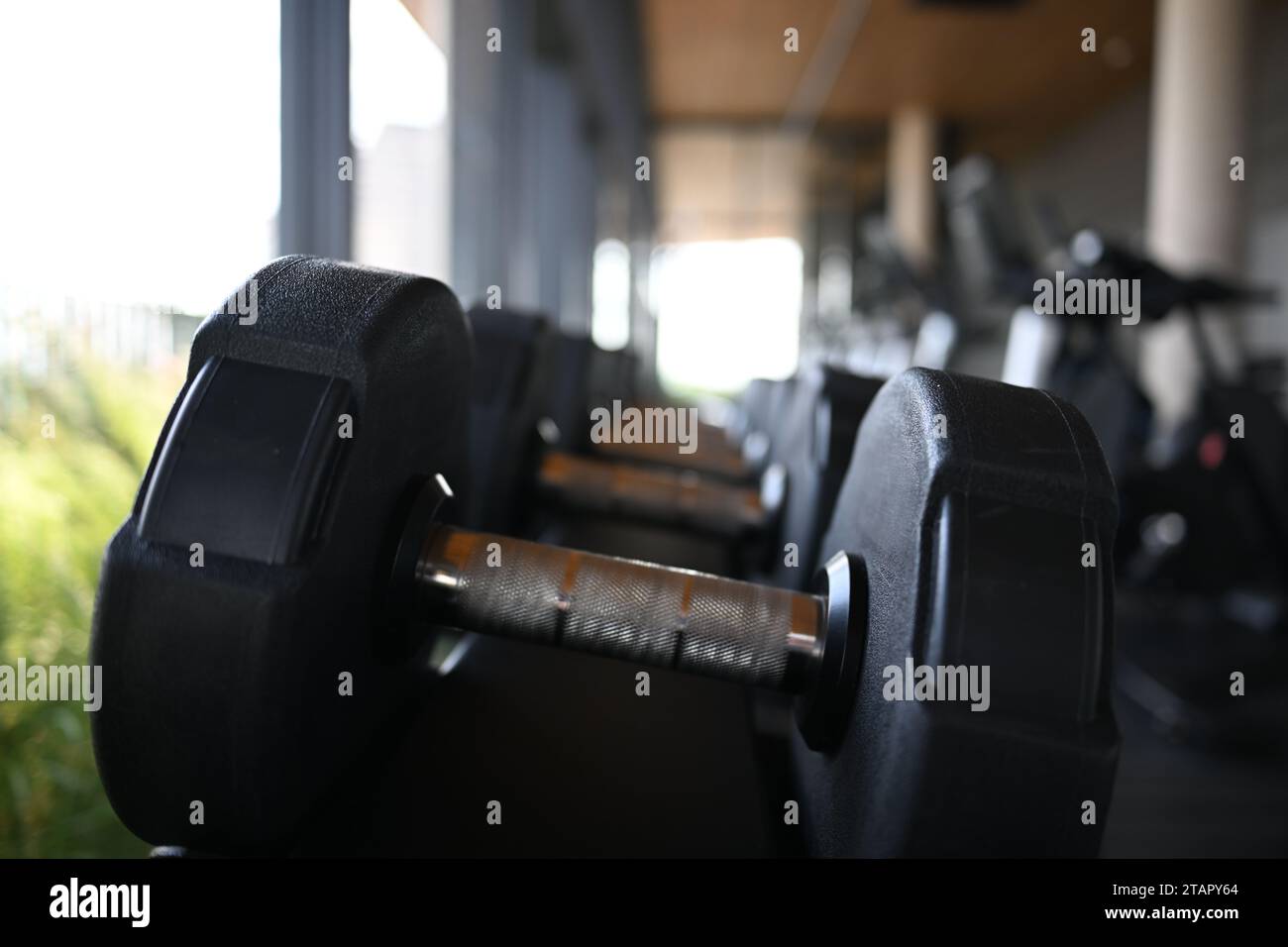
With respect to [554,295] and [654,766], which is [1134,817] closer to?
[654,766]

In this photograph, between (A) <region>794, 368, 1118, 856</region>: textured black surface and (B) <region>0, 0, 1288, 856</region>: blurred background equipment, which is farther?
(B) <region>0, 0, 1288, 856</region>: blurred background equipment

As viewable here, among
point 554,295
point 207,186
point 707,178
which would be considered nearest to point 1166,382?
point 554,295

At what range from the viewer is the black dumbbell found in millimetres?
585

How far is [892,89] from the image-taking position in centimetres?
1055

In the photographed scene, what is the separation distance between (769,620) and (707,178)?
45.0 feet

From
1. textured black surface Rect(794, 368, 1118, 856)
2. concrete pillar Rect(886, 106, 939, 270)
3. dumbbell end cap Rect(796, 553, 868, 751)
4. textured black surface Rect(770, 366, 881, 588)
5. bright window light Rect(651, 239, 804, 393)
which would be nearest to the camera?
textured black surface Rect(794, 368, 1118, 856)

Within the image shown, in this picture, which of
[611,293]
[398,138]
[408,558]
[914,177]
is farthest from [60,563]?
[914,177]

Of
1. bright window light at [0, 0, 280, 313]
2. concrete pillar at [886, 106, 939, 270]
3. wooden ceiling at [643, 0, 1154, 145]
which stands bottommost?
bright window light at [0, 0, 280, 313]

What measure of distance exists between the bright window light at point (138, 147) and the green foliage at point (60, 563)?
0.20 meters

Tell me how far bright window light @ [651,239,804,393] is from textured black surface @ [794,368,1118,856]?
10.2 metres

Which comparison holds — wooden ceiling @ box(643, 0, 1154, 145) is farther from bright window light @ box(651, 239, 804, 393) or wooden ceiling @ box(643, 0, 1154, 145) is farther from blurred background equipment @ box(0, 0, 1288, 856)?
bright window light @ box(651, 239, 804, 393)

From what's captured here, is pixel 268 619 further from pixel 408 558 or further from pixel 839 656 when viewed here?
pixel 839 656

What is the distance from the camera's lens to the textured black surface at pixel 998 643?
0.58 m

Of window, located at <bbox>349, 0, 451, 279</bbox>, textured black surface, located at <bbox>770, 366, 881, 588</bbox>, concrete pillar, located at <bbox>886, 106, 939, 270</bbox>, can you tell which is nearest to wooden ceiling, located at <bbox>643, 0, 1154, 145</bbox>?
concrete pillar, located at <bbox>886, 106, 939, 270</bbox>
